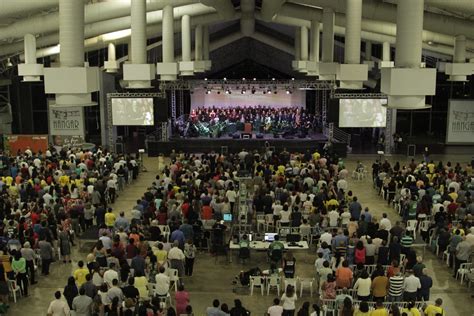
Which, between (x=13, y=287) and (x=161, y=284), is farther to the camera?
(x=13, y=287)

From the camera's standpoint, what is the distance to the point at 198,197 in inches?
659

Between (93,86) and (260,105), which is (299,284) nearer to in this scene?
(93,86)

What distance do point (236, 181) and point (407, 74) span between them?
35.9 ft

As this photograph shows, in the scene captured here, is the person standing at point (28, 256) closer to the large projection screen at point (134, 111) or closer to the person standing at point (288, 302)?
the person standing at point (288, 302)

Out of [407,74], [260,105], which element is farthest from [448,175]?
[260,105]

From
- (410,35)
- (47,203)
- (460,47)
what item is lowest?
(47,203)

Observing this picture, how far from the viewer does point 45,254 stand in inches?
531

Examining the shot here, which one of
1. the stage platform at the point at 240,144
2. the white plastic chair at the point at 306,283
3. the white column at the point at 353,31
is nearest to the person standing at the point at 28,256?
the white plastic chair at the point at 306,283

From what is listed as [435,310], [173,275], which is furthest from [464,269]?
[173,275]

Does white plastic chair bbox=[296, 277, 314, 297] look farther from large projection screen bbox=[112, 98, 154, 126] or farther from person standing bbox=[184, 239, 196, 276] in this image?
large projection screen bbox=[112, 98, 154, 126]

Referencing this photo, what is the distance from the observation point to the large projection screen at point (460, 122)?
33.1 m

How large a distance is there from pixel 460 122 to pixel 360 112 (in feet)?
24.9

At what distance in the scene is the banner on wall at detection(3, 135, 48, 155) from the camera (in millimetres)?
29328

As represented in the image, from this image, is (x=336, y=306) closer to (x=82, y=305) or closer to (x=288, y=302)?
(x=288, y=302)
